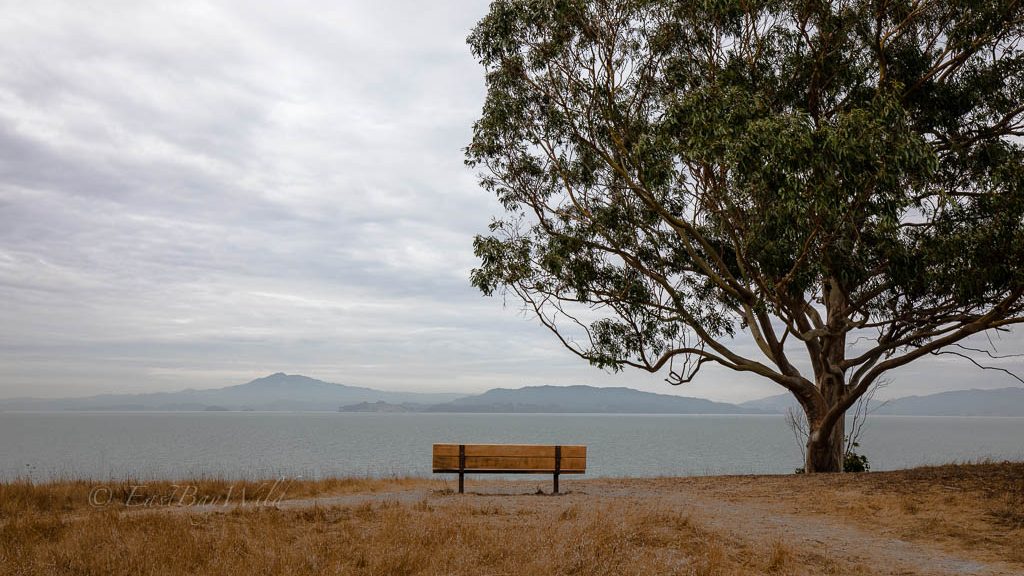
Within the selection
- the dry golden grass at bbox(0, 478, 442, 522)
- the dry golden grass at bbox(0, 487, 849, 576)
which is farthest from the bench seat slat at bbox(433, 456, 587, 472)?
the dry golden grass at bbox(0, 487, 849, 576)

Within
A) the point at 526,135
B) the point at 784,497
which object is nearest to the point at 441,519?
the point at 784,497

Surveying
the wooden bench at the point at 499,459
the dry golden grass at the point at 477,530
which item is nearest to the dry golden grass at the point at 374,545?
the dry golden grass at the point at 477,530

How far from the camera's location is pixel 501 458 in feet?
38.6

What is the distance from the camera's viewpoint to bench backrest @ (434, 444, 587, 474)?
11.7 meters

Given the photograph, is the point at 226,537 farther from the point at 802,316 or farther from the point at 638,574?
the point at 802,316

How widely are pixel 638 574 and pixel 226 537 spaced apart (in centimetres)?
417

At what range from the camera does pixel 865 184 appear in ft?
38.1

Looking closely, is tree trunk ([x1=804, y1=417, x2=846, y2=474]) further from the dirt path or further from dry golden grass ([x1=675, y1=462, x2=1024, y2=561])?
the dirt path

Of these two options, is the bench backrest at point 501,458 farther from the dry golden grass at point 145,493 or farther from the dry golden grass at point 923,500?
the dry golden grass at point 923,500

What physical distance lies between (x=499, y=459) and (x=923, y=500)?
6.38 metres

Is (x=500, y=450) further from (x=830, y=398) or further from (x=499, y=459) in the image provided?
(x=830, y=398)

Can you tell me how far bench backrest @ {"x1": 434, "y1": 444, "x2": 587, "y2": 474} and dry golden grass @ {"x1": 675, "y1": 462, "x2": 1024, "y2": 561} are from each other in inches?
116

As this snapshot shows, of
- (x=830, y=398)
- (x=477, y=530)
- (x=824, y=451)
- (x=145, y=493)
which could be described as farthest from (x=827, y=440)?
(x=145, y=493)

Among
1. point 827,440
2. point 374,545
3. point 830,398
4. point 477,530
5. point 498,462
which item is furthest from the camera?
point 830,398
